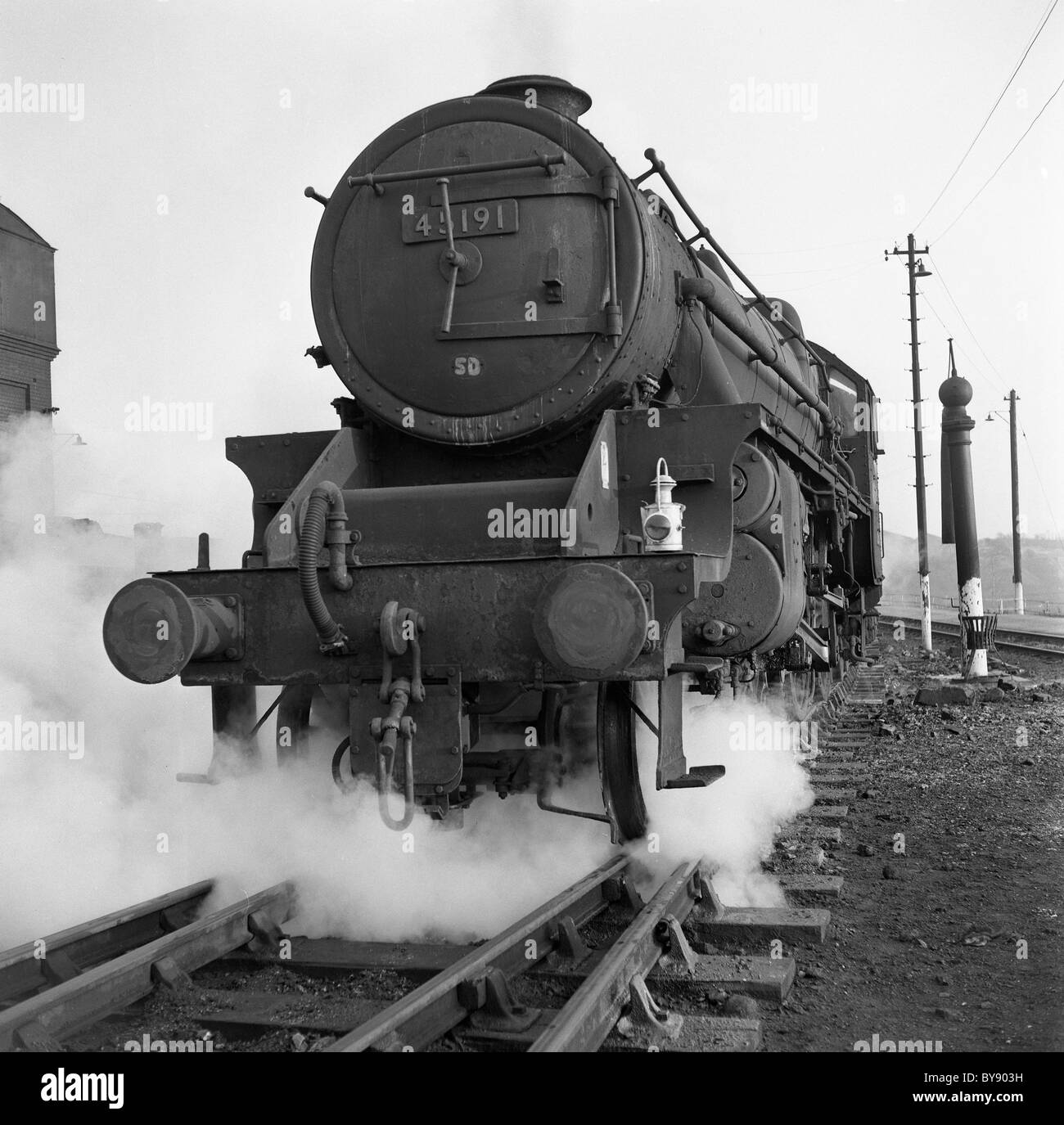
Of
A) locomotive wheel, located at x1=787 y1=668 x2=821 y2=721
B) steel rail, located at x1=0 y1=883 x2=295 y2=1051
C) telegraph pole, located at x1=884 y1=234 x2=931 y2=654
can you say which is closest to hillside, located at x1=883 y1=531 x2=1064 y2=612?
telegraph pole, located at x1=884 y1=234 x2=931 y2=654

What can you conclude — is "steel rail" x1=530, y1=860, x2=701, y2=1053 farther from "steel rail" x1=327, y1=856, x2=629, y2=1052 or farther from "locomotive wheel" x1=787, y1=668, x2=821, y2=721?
"locomotive wheel" x1=787, y1=668, x2=821, y2=721

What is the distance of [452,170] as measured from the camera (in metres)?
4.37

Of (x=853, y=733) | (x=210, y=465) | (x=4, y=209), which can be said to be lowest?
(x=853, y=733)

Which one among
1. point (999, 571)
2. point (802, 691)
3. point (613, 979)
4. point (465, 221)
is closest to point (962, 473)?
point (802, 691)

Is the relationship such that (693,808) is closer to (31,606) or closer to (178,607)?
(178,607)

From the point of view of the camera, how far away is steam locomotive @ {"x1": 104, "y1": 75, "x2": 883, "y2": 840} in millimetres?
3566

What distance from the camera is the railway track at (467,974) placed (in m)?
2.76

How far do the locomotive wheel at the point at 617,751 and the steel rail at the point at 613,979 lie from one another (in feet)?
1.16

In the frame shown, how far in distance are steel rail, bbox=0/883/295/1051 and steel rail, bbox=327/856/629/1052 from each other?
0.79m

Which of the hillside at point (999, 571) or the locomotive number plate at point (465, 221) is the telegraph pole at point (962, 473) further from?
the hillside at point (999, 571)
